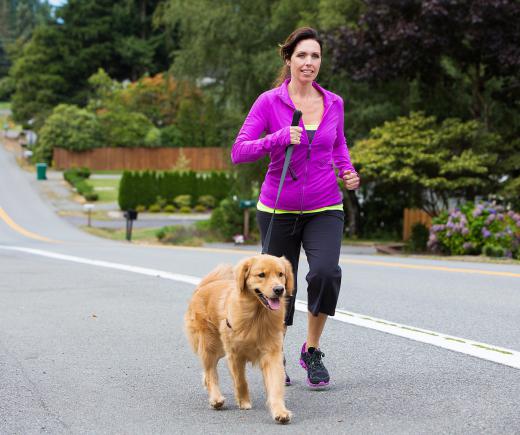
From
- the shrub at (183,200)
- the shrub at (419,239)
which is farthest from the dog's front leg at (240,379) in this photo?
the shrub at (183,200)

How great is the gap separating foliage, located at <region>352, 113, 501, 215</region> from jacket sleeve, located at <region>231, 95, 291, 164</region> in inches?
820

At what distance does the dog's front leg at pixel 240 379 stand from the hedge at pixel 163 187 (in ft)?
173

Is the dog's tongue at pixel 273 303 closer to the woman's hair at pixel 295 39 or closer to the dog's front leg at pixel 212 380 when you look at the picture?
the dog's front leg at pixel 212 380

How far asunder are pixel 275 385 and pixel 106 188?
64.8 m

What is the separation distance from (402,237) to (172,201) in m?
23.8

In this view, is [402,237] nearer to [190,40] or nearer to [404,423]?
[190,40]

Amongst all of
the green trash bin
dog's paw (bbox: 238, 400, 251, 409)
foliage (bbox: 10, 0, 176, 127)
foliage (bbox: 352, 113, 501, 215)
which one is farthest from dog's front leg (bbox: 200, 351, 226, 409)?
foliage (bbox: 10, 0, 176, 127)

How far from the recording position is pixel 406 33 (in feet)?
86.4

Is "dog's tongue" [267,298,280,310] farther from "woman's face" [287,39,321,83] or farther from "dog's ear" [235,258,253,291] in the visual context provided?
"woman's face" [287,39,321,83]

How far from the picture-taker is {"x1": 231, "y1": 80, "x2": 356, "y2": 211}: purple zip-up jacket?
20.4ft

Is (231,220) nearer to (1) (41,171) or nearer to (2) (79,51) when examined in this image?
(1) (41,171)

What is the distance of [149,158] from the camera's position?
8100 cm

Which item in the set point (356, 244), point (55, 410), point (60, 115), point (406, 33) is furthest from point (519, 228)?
point (60, 115)

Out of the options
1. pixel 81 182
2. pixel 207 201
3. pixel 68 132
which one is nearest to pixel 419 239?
pixel 207 201
